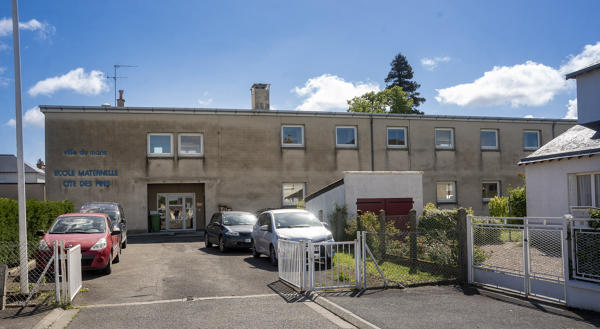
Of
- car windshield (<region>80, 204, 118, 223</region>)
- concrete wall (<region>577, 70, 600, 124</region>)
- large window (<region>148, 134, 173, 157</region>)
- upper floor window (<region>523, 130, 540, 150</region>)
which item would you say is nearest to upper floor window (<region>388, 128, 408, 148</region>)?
→ upper floor window (<region>523, 130, 540, 150</region>)

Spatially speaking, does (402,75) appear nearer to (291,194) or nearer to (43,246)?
(291,194)

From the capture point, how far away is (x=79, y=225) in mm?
13133

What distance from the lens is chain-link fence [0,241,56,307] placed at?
8.69 metres

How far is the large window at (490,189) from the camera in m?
30.5

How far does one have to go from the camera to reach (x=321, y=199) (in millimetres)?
21078

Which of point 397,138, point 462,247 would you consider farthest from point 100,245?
point 397,138

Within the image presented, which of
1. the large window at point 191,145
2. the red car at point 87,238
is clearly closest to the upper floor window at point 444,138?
the large window at point 191,145

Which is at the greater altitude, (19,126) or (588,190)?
(19,126)

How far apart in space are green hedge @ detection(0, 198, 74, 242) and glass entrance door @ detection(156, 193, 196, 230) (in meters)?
9.55

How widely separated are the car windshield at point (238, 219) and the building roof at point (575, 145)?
9806 millimetres

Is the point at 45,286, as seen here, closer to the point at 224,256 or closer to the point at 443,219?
the point at 224,256

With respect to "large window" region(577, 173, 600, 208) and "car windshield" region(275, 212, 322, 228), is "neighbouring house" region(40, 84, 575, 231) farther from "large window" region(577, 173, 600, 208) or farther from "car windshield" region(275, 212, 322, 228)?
"large window" region(577, 173, 600, 208)

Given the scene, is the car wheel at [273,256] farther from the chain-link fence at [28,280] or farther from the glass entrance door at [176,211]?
the glass entrance door at [176,211]

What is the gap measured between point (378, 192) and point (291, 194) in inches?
377
